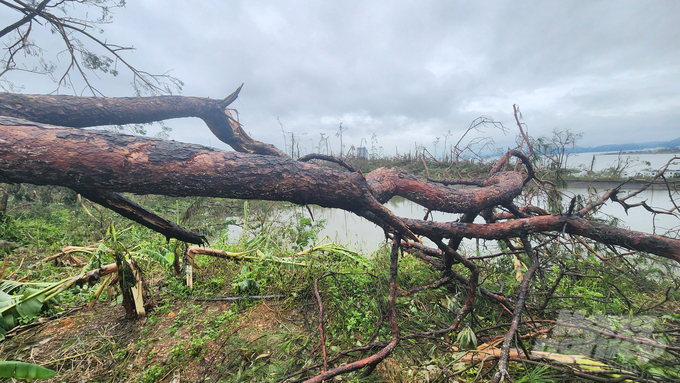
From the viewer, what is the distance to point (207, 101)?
3256 millimetres

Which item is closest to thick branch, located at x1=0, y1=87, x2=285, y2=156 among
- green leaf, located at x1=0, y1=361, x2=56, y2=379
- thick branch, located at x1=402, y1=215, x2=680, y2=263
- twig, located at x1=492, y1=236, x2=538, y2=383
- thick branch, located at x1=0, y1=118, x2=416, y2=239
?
thick branch, located at x1=0, y1=118, x2=416, y2=239

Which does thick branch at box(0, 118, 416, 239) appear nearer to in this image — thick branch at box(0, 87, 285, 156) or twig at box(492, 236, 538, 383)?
twig at box(492, 236, 538, 383)

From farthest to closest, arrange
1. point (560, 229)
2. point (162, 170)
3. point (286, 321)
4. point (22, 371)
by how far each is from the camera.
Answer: point (286, 321)
point (560, 229)
point (162, 170)
point (22, 371)

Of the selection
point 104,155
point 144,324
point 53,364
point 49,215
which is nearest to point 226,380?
point 144,324

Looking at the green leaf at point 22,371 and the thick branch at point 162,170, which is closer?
the green leaf at point 22,371

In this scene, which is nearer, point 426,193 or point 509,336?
point 509,336

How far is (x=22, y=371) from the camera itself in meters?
1.03

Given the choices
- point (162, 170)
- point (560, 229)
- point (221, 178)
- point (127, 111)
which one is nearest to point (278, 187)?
point (221, 178)

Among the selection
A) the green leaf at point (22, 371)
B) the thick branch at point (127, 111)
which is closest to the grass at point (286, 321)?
the green leaf at point (22, 371)

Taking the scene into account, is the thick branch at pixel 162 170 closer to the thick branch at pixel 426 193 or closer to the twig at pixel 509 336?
the thick branch at pixel 426 193

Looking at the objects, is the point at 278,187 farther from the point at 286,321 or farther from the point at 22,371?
the point at 22,371

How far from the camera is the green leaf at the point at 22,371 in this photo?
1005 mm

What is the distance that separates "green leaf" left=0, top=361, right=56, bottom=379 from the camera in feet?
3.30

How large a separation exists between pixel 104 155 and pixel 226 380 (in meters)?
1.28
